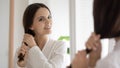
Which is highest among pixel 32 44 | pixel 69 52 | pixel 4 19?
pixel 4 19

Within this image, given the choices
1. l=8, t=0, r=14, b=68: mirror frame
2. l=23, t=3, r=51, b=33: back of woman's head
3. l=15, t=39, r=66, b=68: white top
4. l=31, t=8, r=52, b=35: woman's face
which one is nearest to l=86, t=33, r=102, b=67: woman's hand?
l=15, t=39, r=66, b=68: white top

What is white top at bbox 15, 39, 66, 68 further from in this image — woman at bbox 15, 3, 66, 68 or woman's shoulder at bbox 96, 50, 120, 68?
woman's shoulder at bbox 96, 50, 120, 68

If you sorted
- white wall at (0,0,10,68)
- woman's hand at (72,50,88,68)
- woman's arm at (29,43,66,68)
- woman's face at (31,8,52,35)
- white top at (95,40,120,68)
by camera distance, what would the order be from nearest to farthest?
1. white top at (95,40,120,68)
2. woman's hand at (72,50,88,68)
3. woman's arm at (29,43,66,68)
4. woman's face at (31,8,52,35)
5. white wall at (0,0,10,68)

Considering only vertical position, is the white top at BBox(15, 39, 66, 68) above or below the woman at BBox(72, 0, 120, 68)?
below

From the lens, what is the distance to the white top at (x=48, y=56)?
1.25 metres

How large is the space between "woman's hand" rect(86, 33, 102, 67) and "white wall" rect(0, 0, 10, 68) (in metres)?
1.59

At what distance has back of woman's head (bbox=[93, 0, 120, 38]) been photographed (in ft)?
1.95

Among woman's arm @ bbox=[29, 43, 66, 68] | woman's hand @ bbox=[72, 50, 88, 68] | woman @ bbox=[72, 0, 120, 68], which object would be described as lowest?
woman's arm @ bbox=[29, 43, 66, 68]

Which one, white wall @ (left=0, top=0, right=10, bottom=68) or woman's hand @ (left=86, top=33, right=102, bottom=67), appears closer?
woman's hand @ (left=86, top=33, right=102, bottom=67)

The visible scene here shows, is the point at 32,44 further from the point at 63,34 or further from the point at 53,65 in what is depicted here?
the point at 63,34

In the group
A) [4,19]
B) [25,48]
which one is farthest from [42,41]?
[4,19]

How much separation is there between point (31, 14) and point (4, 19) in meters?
0.85

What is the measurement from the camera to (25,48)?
4.41 feet

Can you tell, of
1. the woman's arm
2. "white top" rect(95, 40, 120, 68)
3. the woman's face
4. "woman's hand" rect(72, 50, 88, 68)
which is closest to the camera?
"white top" rect(95, 40, 120, 68)
